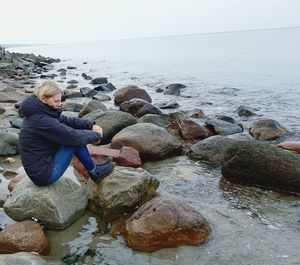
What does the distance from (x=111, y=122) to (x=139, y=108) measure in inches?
186

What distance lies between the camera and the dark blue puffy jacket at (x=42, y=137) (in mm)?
5398

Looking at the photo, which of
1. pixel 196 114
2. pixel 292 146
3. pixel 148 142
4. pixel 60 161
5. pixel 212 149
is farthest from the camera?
pixel 196 114

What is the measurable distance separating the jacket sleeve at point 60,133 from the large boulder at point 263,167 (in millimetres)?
3174

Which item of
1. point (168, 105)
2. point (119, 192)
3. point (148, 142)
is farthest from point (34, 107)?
point (168, 105)

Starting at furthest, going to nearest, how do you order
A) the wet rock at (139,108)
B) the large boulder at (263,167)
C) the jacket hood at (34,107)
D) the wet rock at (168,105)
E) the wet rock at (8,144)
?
the wet rock at (168,105) < the wet rock at (139,108) < the wet rock at (8,144) < the large boulder at (263,167) < the jacket hood at (34,107)

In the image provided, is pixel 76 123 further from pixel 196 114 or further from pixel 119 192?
pixel 196 114

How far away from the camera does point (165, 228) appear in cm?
526

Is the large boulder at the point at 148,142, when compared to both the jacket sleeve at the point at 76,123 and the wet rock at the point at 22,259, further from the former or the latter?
the wet rock at the point at 22,259

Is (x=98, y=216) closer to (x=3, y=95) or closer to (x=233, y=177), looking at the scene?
(x=233, y=177)

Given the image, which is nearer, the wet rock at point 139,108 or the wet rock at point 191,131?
the wet rock at point 191,131

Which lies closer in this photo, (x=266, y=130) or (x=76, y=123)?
(x=76, y=123)

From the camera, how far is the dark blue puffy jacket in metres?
5.40

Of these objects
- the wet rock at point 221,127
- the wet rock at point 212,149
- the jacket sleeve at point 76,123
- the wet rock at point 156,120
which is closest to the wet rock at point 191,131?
the wet rock at point 221,127

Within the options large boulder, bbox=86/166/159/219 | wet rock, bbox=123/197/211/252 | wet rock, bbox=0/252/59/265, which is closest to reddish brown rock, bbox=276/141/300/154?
large boulder, bbox=86/166/159/219
